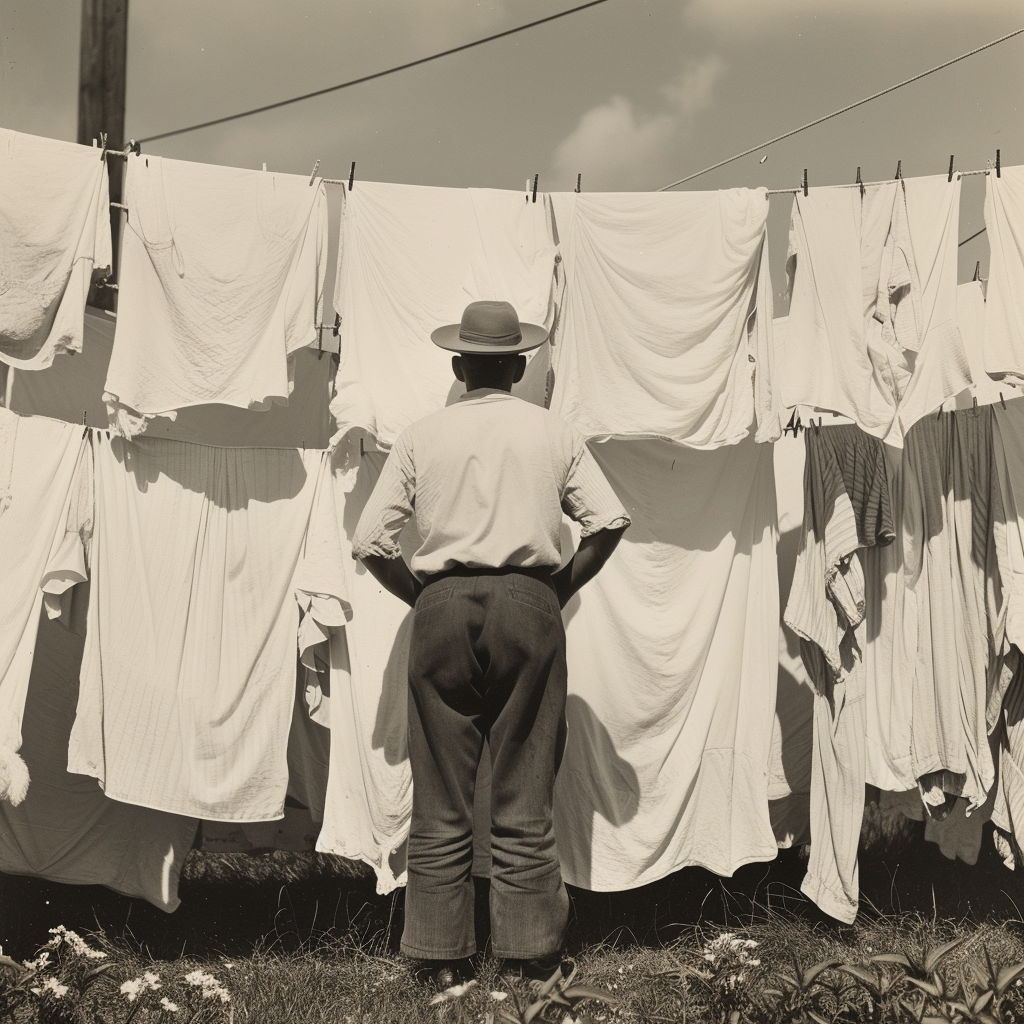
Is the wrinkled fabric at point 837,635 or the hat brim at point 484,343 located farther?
the wrinkled fabric at point 837,635

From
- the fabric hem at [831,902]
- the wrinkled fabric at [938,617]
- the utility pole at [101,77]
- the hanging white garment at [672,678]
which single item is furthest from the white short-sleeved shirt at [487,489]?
the utility pole at [101,77]

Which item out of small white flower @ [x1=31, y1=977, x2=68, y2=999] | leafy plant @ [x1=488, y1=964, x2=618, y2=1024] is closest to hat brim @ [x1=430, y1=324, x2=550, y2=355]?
leafy plant @ [x1=488, y1=964, x2=618, y2=1024]

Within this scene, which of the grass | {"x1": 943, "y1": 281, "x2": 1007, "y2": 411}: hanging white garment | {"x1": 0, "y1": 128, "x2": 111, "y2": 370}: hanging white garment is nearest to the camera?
the grass

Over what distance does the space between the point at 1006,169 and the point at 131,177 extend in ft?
9.20

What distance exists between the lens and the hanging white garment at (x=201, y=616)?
3.92 m

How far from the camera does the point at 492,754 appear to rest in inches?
130

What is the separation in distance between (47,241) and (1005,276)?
3.01m

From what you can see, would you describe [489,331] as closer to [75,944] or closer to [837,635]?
[837,635]

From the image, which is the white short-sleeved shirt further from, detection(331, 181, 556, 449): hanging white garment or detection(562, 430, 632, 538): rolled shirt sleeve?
detection(331, 181, 556, 449): hanging white garment

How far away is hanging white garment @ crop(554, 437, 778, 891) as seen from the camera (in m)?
4.12

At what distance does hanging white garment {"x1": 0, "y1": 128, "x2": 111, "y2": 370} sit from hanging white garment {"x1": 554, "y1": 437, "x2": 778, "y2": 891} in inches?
67.6

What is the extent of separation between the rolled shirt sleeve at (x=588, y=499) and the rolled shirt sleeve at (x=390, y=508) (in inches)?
16.8

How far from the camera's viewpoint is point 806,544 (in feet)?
13.8

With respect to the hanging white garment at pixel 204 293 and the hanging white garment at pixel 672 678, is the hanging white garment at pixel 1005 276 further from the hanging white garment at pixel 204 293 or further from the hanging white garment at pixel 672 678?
the hanging white garment at pixel 204 293
